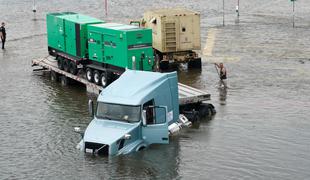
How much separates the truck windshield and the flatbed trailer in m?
3.95

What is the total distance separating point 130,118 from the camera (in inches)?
785

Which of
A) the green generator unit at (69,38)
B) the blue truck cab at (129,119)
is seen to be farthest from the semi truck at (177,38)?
the blue truck cab at (129,119)

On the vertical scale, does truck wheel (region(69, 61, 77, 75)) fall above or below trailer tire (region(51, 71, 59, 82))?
above

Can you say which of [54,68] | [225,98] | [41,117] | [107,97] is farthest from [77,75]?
[107,97]

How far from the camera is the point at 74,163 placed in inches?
765

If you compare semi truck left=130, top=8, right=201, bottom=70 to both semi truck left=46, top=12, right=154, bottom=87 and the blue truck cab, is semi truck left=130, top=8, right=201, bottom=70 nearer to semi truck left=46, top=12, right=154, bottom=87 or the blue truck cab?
semi truck left=46, top=12, right=154, bottom=87

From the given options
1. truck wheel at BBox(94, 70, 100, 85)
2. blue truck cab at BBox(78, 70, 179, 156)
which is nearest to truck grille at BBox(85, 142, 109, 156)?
blue truck cab at BBox(78, 70, 179, 156)

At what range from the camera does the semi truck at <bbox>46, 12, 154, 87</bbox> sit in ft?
88.2

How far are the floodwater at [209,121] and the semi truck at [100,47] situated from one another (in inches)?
49.9

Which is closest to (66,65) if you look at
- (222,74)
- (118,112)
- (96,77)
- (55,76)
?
(55,76)

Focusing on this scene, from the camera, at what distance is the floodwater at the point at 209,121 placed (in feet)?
62.2

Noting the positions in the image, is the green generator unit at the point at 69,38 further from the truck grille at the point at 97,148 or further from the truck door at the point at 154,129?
the truck grille at the point at 97,148

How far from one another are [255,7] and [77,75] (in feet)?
108

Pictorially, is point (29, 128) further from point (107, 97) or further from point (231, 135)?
point (231, 135)
